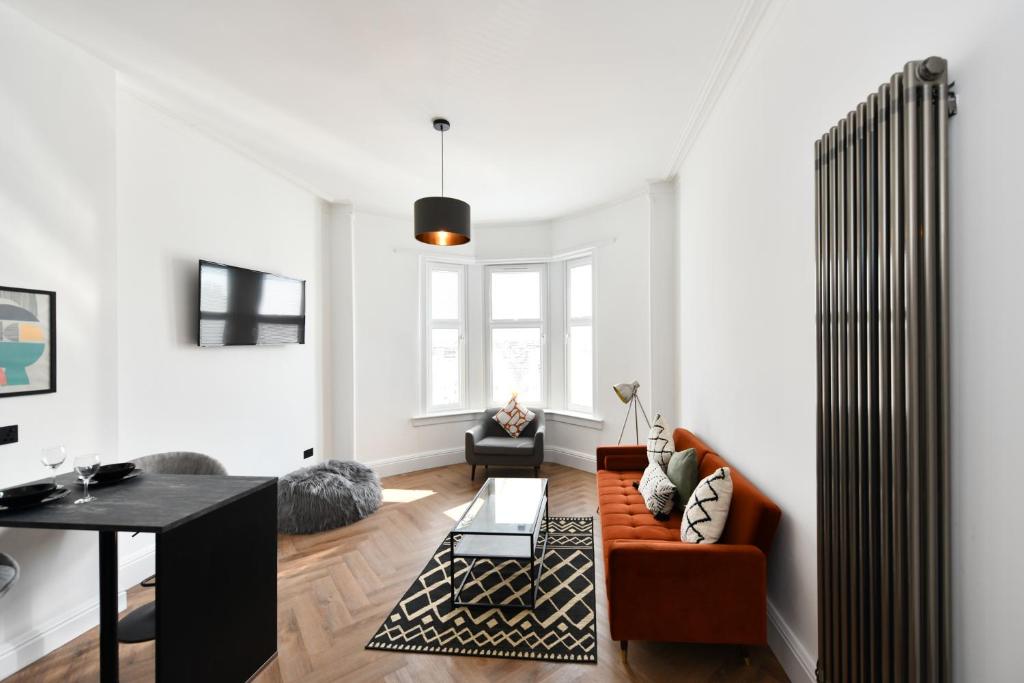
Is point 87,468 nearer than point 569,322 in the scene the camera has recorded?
Yes

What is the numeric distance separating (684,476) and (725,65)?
7.77 ft

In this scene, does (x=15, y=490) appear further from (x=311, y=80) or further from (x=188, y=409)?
(x=311, y=80)

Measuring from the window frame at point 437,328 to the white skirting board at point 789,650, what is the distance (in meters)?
3.89

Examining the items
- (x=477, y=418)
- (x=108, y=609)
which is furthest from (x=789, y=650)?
(x=477, y=418)

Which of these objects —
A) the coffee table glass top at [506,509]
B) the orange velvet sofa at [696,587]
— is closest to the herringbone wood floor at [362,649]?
the orange velvet sofa at [696,587]

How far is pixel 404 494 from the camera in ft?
14.4

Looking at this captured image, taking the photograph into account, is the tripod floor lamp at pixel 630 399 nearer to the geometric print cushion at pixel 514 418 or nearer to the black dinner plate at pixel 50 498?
the geometric print cushion at pixel 514 418

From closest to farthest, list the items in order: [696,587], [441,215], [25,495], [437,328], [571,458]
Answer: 1. [25,495]
2. [696,587]
3. [441,215]
4. [571,458]
5. [437,328]

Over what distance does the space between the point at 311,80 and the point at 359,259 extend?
2.48 m

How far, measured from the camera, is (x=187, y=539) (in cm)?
165

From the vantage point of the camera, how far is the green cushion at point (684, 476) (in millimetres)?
2721

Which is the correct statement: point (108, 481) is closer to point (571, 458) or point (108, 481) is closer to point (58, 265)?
point (58, 265)

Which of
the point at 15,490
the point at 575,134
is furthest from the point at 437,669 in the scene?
the point at 575,134

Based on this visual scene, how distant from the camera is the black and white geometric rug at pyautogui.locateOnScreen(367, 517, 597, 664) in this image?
217cm
